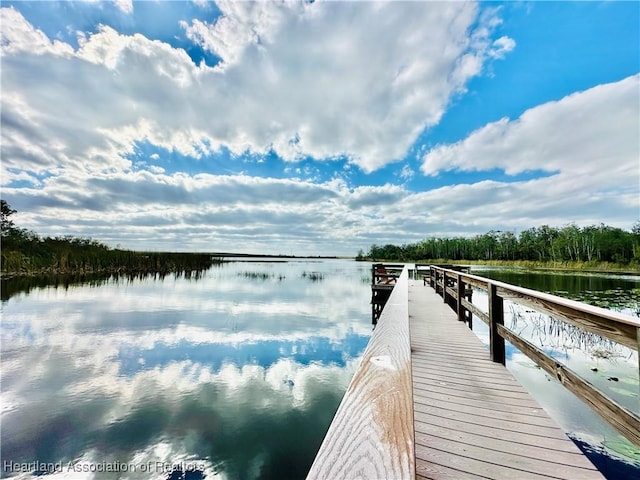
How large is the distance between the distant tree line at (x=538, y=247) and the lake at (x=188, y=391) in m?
48.7

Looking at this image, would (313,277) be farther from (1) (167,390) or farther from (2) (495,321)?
(2) (495,321)

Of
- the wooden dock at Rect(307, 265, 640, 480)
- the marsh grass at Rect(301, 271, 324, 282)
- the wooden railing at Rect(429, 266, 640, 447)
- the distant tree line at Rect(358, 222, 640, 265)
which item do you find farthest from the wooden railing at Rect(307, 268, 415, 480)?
the distant tree line at Rect(358, 222, 640, 265)

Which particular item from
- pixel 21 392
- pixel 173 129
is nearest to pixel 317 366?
pixel 21 392

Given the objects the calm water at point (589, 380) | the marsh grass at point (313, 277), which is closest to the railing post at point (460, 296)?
the calm water at point (589, 380)

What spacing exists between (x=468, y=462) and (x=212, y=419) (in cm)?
356

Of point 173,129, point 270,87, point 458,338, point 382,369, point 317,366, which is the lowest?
point 317,366

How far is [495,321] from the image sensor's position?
335 cm

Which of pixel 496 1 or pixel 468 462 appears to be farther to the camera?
pixel 496 1

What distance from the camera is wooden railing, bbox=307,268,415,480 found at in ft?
1.93

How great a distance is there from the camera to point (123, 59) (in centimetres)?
996

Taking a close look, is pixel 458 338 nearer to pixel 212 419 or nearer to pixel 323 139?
pixel 212 419

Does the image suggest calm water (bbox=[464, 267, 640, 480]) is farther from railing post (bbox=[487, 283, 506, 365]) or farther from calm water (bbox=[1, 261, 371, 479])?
calm water (bbox=[1, 261, 371, 479])

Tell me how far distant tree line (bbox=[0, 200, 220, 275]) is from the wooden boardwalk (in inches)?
960

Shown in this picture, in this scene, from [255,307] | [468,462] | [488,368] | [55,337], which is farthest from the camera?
[255,307]
